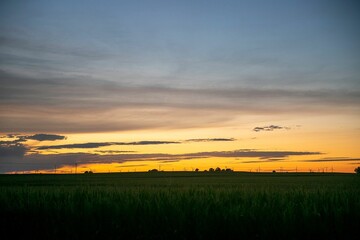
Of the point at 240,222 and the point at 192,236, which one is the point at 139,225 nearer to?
the point at 192,236

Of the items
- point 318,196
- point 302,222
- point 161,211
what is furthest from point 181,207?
point 318,196

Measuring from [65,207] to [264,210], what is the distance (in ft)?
18.0

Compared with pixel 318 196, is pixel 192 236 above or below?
below

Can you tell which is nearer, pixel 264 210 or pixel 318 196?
pixel 264 210

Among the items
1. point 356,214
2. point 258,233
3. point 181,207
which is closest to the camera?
point 258,233

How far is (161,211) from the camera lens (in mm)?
10031

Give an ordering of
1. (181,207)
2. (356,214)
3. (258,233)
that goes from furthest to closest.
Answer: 1. (181,207)
2. (356,214)
3. (258,233)

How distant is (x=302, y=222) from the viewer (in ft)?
30.2

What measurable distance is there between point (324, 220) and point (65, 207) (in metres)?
6.92

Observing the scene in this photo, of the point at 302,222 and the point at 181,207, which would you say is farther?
the point at 181,207

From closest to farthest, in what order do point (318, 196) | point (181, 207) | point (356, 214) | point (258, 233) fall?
point (258, 233) → point (356, 214) → point (181, 207) → point (318, 196)

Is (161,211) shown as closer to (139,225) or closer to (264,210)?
(139,225)

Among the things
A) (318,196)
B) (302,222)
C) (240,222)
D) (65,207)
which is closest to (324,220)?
(302,222)

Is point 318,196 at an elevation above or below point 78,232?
above
